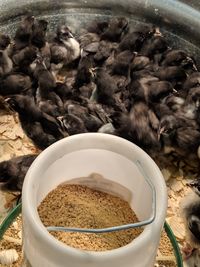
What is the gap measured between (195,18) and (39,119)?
2.49 feet

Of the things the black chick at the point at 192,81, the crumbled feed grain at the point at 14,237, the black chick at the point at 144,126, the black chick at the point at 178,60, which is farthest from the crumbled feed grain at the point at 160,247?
the black chick at the point at 178,60

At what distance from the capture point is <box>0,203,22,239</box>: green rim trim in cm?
154

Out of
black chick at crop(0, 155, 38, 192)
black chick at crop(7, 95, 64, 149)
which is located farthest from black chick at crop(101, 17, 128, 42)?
black chick at crop(0, 155, 38, 192)

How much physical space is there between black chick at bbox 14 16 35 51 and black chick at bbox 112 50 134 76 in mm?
347

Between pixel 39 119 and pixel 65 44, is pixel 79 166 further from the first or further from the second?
pixel 65 44

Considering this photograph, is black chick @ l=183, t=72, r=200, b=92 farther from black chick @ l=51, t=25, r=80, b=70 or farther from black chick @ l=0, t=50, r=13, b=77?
black chick @ l=0, t=50, r=13, b=77

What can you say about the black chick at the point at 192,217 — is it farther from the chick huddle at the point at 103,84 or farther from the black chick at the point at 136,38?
the black chick at the point at 136,38

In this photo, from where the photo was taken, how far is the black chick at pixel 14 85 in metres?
1.87

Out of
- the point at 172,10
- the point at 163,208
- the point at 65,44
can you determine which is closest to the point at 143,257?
the point at 163,208

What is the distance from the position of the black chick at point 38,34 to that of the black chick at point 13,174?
57 centimetres

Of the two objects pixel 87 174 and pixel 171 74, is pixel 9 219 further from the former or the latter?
pixel 171 74

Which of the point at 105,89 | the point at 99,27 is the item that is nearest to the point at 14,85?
the point at 105,89

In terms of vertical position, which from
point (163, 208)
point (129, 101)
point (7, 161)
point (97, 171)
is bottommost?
point (7, 161)

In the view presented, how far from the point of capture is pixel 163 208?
1065 millimetres
